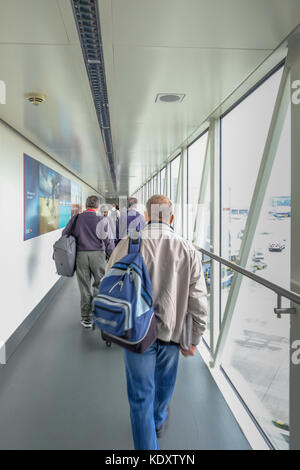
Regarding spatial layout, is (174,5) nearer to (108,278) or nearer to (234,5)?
(234,5)

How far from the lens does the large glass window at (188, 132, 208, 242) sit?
460 centimetres

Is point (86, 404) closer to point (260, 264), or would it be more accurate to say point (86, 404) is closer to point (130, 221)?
point (260, 264)

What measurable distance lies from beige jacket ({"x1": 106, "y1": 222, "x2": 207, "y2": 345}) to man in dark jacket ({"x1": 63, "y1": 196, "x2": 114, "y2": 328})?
7.58 ft

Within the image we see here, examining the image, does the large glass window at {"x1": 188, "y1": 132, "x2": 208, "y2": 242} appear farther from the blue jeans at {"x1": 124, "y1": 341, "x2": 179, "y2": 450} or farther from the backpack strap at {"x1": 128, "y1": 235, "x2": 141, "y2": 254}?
the blue jeans at {"x1": 124, "y1": 341, "x2": 179, "y2": 450}

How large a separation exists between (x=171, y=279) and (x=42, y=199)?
391 cm

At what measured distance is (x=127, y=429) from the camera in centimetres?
227

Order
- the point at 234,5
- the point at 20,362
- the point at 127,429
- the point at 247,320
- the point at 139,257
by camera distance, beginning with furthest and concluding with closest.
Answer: the point at 20,362 → the point at 247,320 → the point at 127,429 → the point at 139,257 → the point at 234,5

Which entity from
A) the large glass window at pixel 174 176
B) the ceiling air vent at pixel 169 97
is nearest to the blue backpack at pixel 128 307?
the ceiling air vent at pixel 169 97

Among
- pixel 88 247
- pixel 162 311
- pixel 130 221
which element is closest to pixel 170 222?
pixel 162 311

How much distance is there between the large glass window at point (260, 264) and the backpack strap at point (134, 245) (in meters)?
0.92

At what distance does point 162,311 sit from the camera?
1898 mm

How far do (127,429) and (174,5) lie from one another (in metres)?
2.50

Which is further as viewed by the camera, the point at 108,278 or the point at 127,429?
the point at 127,429
